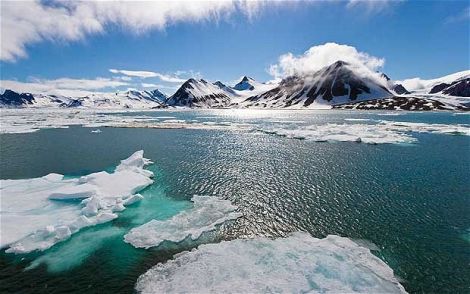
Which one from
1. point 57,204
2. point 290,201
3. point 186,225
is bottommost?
point 186,225

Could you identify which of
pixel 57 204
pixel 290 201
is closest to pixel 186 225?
pixel 290 201

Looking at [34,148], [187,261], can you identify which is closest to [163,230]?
[187,261]

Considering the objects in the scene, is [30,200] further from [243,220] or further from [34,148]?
[34,148]

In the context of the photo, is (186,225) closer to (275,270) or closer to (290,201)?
(275,270)

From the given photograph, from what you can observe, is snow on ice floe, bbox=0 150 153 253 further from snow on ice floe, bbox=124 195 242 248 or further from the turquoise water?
snow on ice floe, bbox=124 195 242 248

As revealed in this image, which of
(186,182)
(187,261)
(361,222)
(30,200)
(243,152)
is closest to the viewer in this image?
(187,261)

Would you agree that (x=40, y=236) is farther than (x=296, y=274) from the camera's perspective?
Yes
